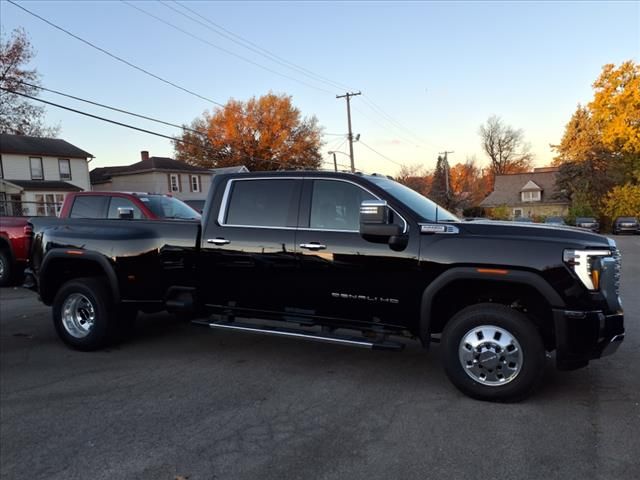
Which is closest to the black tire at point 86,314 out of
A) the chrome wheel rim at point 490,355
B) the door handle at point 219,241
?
the door handle at point 219,241

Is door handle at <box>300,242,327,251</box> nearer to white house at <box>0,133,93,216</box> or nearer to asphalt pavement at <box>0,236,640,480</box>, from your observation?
asphalt pavement at <box>0,236,640,480</box>

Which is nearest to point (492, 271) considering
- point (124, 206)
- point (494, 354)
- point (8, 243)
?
point (494, 354)

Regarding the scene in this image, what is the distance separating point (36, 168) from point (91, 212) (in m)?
30.7

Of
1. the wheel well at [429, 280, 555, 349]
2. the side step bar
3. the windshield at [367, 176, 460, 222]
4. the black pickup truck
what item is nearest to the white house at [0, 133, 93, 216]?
the black pickup truck

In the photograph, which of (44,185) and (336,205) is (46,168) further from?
(336,205)

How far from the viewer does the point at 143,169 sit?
43.3 metres

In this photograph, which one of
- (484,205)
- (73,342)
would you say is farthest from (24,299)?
(484,205)

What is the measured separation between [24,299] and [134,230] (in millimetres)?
5320

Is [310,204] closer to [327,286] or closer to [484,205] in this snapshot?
[327,286]

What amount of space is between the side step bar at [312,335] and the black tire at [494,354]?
504 mm

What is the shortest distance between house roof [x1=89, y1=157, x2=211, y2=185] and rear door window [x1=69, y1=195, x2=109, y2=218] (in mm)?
34854

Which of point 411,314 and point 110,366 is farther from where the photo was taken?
point 110,366

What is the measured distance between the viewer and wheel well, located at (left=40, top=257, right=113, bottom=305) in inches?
228

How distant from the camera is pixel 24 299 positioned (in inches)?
363
